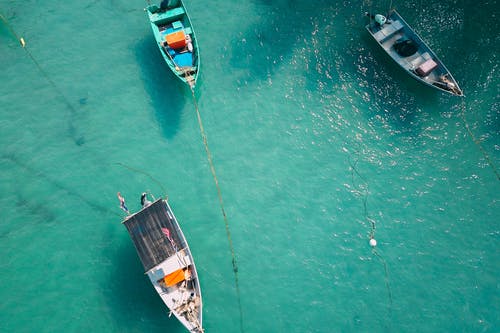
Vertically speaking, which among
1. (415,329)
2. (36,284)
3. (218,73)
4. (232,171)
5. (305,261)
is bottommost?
(415,329)

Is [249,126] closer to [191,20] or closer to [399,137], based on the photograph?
[191,20]

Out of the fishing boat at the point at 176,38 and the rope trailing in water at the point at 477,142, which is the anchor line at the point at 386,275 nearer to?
the rope trailing in water at the point at 477,142

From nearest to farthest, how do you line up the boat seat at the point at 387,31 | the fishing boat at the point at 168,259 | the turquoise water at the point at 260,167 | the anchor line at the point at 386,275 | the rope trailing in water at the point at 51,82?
the fishing boat at the point at 168,259 → the turquoise water at the point at 260,167 → the anchor line at the point at 386,275 → the rope trailing in water at the point at 51,82 → the boat seat at the point at 387,31

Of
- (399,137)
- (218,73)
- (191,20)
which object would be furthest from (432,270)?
(191,20)

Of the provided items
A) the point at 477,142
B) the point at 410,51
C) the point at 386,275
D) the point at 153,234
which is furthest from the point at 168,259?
the point at 477,142

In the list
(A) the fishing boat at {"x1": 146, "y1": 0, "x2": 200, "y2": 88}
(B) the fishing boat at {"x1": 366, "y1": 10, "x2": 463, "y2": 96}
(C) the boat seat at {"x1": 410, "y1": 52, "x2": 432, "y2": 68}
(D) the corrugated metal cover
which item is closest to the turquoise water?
(B) the fishing boat at {"x1": 366, "y1": 10, "x2": 463, "y2": 96}

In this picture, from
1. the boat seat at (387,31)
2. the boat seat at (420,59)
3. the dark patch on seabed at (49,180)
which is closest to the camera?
the dark patch on seabed at (49,180)

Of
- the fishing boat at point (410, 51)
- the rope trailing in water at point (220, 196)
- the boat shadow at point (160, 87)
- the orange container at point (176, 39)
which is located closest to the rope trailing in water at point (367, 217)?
the fishing boat at point (410, 51)
